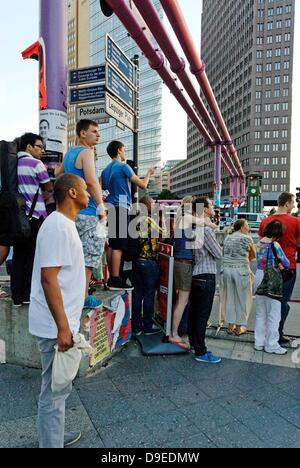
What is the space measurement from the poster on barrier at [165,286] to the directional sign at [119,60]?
2.80 metres

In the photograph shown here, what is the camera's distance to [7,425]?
106 inches

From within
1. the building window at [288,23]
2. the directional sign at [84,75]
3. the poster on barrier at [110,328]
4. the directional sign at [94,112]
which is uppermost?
the building window at [288,23]

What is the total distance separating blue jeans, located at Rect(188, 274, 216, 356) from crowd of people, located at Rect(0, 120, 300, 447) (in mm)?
12

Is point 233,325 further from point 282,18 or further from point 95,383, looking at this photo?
point 282,18

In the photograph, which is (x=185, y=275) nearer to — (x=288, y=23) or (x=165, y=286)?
(x=165, y=286)

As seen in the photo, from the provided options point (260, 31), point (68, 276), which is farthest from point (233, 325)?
point (260, 31)

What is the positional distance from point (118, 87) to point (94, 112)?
0.71m

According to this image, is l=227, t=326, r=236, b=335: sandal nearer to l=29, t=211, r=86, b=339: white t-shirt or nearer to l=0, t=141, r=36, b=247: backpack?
l=0, t=141, r=36, b=247: backpack

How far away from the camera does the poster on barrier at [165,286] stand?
14.4 ft

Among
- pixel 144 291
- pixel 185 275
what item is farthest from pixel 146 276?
pixel 185 275

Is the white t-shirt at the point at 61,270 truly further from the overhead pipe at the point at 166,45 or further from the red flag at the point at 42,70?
the overhead pipe at the point at 166,45

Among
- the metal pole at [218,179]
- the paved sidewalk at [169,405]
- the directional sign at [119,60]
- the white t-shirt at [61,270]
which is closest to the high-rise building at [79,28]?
the directional sign at [119,60]

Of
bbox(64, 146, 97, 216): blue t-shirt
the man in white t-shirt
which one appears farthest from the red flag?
the man in white t-shirt

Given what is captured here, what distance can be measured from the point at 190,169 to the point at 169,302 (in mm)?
133408
